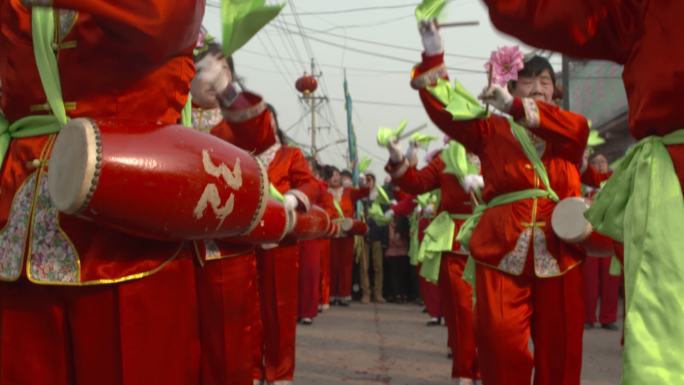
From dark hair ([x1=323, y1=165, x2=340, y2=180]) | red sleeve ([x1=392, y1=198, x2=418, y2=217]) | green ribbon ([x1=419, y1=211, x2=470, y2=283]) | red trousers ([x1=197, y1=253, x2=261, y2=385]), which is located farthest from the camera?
dark hair ([x1=323, y1=165, x2=340, y2=180])

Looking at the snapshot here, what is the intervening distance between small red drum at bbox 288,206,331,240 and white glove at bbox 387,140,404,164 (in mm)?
795

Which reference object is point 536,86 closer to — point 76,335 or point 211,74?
point 211,74

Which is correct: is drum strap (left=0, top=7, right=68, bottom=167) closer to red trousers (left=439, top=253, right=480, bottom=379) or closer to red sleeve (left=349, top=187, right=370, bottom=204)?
red trousers (left=439, top=253, right=480, bottom=379)

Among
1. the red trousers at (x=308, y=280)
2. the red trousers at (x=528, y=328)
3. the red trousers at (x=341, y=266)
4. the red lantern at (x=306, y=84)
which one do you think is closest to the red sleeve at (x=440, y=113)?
the red trousers at (x=528, y=328)

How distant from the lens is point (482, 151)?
4621 millimetres

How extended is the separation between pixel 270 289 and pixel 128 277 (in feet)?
11.4

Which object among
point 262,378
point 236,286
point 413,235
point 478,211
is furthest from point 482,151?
point 413,235

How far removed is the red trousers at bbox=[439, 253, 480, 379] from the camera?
611cm

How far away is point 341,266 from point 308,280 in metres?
3.74

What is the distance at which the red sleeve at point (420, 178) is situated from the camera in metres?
6.77

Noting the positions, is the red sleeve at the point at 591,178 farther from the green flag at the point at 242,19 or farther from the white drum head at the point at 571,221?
the green flag at the point at 242,19

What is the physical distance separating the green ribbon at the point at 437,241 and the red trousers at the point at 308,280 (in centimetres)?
318

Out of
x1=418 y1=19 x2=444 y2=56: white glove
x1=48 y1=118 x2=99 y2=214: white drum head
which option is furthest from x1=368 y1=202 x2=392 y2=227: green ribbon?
x1=48 y1=118 x2=99 y2=214: white drum head

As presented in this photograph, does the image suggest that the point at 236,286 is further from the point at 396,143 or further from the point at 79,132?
the point at 396,143
